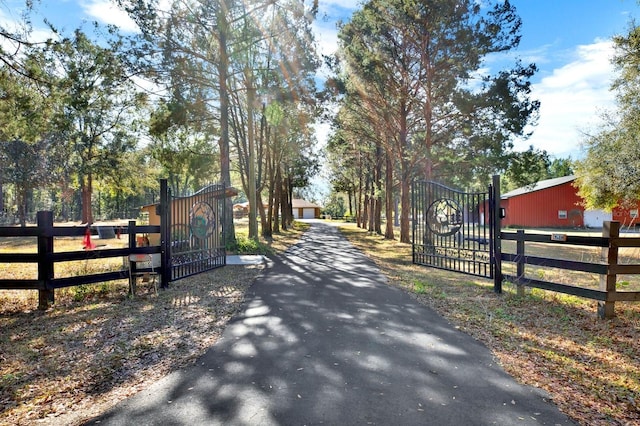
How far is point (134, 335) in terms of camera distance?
473 centimetres

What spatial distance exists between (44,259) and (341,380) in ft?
17.5

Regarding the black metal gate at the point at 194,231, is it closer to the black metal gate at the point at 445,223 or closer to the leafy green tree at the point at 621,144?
the black metal gate at the point at 445,223

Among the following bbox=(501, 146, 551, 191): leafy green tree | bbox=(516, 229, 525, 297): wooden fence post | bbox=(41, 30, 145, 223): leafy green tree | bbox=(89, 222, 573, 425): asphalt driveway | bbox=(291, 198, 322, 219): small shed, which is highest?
bbox=(41, 30, 145, 223): leafy green tree

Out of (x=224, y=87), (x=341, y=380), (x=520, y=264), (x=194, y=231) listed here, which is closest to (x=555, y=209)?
(x=224, y=87)

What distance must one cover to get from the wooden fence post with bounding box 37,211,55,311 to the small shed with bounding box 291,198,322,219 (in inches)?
2906

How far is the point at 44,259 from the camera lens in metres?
6.00

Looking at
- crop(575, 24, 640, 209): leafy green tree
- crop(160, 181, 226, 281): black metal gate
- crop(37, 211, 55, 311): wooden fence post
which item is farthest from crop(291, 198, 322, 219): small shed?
crop(37, 211, 55, 311): wooden fence post

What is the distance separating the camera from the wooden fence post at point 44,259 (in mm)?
5996

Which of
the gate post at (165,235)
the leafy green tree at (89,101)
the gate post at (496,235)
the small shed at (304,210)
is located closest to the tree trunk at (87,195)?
the leafy green tree at (89,101)

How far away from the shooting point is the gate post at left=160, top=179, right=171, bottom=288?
7.48 m

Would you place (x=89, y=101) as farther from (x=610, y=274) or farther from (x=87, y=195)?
(x=87, y=195)

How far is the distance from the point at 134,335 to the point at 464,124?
14264 millimetres

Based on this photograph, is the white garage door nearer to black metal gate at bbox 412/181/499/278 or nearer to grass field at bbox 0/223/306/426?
black metal gate at bbox 412/181/499/278

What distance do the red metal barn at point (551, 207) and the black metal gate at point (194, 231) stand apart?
32054mm
